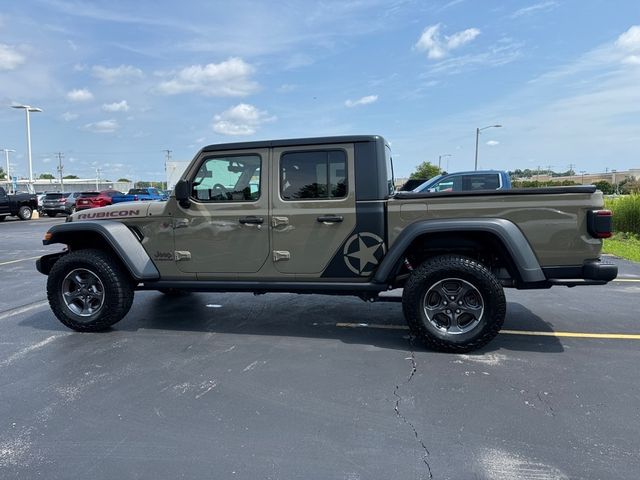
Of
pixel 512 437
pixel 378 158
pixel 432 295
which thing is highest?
pixel 378 158

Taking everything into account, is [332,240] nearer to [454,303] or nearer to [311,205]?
[311,205]

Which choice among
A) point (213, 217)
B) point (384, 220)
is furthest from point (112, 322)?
point (384, 220)

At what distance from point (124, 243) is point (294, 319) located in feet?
6.78

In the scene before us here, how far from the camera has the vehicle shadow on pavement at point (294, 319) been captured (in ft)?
15.6

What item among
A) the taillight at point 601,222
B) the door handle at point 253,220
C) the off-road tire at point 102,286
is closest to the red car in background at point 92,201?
the off-road tire at point 102,286

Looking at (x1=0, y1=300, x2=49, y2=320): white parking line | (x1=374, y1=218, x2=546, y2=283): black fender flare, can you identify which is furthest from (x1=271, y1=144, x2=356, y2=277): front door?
(x1=0, y1=300, x2=49, y2=320): white parking line

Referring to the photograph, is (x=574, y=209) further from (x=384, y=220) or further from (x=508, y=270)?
(x=384, y=220)

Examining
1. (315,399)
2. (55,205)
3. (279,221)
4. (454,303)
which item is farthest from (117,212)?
(55,205)

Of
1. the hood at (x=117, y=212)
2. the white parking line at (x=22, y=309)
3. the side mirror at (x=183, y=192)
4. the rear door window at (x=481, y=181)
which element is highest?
the rear door window at (x=481, y=181)

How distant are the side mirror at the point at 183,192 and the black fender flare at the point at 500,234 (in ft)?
7.19

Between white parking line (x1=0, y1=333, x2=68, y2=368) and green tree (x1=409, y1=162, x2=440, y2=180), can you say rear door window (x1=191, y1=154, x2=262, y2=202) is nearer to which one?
white parking line (x1=0, y1=333, x2=68, y2=368)

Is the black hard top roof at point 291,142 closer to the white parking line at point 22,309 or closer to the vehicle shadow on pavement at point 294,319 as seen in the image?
the vehicle shadow on pavement at point 294,319

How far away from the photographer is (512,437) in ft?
9.63

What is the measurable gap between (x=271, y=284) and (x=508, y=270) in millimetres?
2277
